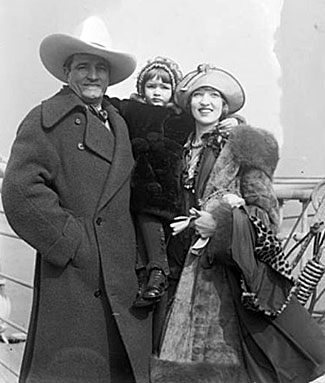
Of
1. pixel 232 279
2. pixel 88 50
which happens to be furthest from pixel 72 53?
pixel 232 279

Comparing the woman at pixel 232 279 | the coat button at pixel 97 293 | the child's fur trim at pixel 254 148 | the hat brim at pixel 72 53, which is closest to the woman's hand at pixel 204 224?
the woman at pixel 232 279

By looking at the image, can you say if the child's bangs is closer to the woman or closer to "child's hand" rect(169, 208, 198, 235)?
the woman

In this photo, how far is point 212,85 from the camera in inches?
64.7

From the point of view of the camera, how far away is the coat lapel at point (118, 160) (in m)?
1.62

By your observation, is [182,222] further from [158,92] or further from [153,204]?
[158,92]

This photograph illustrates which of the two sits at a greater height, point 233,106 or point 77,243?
point 233,106

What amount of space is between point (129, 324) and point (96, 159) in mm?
348

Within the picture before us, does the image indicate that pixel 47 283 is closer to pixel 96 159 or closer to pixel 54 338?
pixel 54 338

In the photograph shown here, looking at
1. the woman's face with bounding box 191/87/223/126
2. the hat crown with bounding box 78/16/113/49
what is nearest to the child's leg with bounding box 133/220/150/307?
the woman's face with bounding box 191/87/223/126

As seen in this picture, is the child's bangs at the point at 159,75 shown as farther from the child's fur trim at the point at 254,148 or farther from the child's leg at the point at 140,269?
the child's leg at the point at 140,269

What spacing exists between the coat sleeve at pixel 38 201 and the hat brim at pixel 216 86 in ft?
0.99

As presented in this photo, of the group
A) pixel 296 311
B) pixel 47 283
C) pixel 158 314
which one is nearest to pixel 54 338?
pixel 47 283

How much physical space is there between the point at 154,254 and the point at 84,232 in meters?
0.15

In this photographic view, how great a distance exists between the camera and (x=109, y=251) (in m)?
1.62
